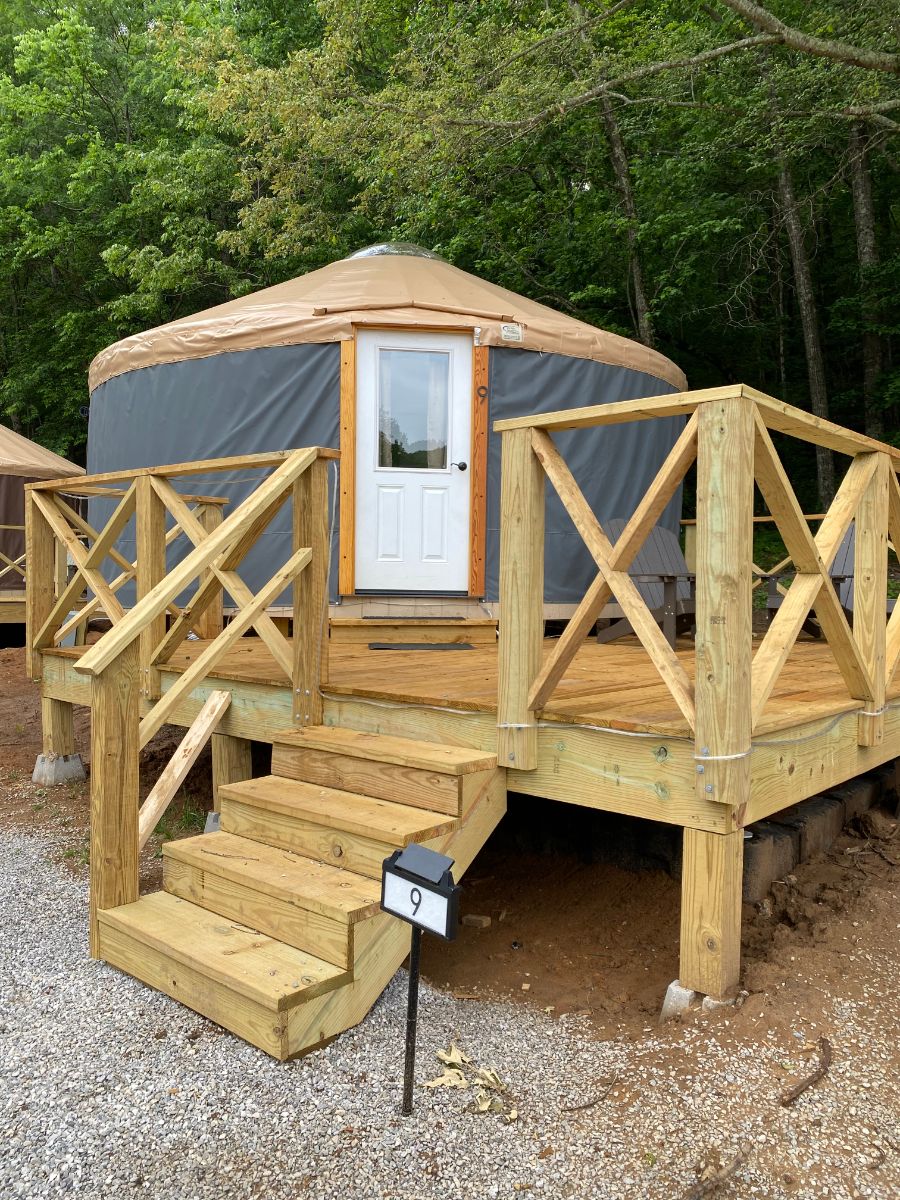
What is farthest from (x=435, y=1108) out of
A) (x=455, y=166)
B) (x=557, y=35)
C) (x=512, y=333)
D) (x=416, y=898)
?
(x=455, y=166)

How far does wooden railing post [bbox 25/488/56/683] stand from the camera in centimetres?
466

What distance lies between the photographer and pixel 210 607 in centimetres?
503

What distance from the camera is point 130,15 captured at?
51.1 ft

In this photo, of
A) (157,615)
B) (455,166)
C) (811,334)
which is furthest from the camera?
(811,334)

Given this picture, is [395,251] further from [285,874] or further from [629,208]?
[285,874]

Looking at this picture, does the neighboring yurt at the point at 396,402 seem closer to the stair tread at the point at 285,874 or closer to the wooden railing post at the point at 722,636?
the stair tread at the point at 285,874

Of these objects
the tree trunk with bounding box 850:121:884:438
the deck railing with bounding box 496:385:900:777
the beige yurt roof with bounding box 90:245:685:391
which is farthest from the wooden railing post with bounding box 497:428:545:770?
the tree trunk with bounding box 850:121:884:438

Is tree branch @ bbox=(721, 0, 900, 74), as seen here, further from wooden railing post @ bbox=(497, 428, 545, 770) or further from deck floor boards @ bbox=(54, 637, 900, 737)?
wooden railing post @ bbox=(497, 428, 545, 770)

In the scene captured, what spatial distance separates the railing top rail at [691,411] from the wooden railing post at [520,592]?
11cm

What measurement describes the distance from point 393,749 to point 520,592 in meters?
0.63

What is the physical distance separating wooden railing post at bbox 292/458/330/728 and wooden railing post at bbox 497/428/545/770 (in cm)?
84

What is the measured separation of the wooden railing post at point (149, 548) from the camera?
3760 millimetres

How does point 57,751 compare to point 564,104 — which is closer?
point 57,751

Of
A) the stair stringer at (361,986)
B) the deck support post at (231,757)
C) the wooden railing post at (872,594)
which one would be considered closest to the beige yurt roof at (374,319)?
the deck support post at (231,757)
